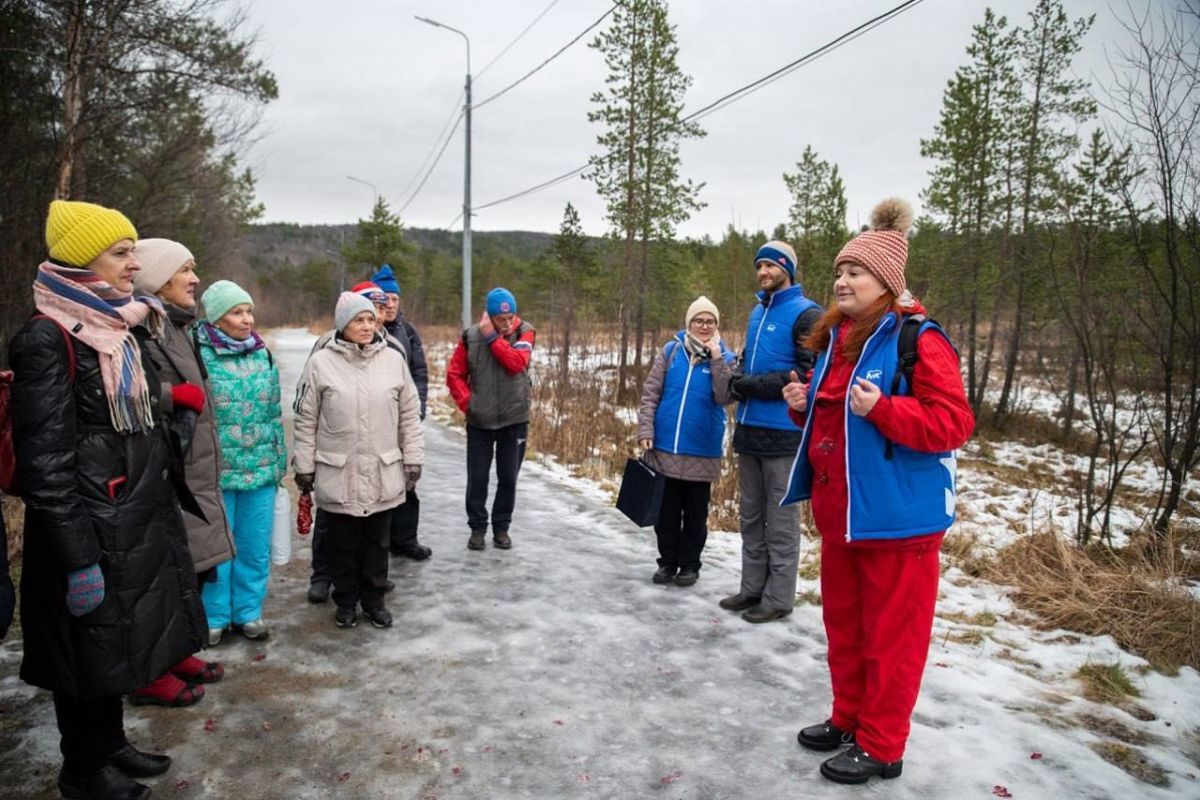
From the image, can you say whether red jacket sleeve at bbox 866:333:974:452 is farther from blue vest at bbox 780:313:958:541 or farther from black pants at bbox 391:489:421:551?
black pants at bbox 391:489:421:551

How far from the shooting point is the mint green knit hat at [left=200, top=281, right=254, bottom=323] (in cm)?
365

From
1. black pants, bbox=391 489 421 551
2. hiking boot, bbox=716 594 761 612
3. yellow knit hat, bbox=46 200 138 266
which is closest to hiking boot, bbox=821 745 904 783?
hiking boot, bbox=716 594 761 612

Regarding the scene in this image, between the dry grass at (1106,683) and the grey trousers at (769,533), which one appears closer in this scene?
the dry grass at (1106,683)

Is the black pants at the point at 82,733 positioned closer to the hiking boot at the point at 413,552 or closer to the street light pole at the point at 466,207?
the hiking boot at the point at 413,552

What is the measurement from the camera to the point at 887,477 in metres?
2.62

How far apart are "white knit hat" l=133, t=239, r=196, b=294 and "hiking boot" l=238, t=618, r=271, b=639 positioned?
184 cm

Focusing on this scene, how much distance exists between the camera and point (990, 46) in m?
19.8

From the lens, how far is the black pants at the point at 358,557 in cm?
401

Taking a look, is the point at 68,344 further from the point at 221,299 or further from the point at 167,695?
the point at 167,695

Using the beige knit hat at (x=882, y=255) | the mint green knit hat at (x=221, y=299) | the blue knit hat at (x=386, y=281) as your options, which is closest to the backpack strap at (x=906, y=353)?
the beige knit hat at (x=882, y=255)

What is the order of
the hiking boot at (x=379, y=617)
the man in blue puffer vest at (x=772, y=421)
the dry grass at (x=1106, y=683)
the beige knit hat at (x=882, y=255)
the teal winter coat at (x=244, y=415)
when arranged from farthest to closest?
the man in blue puffer vest at (x=772, y=421)
the hiking boot at (x=379, y=617)
the teal winter coat at (x=244, y=415)
the dry grass at (x=1106, y=683)
the beige knit hat at (x=882, y=255)

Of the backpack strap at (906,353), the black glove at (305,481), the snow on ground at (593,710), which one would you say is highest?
the backpack strap at (906,353)

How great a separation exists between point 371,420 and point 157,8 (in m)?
9.59

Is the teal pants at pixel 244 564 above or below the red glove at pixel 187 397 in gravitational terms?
below
